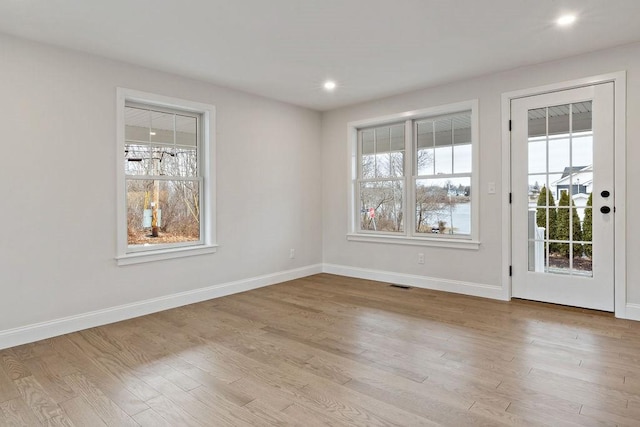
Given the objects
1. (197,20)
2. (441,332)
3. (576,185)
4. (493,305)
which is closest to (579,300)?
(493,305)

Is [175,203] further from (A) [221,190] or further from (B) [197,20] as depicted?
(B) [197,20]

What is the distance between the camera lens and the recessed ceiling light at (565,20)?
289cm

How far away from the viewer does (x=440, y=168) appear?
473cm

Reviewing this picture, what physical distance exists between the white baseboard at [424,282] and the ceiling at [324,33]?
92.8 inches

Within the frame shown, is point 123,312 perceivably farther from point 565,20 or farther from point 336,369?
point 565,20

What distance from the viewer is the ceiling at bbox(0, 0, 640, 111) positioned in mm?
2695

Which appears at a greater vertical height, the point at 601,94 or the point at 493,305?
the point at 601,94

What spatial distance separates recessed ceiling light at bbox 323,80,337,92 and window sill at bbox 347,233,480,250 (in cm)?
201

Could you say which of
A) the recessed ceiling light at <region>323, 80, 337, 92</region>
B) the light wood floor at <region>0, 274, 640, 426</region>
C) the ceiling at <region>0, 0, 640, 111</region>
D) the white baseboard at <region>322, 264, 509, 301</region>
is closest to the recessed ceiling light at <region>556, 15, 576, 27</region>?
the ceiling at <region>0, 0, 640, 111</region>

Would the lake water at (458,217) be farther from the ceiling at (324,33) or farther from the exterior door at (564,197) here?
the ceiling at (324,33)

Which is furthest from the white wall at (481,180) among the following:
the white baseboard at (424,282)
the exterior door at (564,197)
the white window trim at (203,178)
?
the white window trim at (203,178)

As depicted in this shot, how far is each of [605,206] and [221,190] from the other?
3.91 meters

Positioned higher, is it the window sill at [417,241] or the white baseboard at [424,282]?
the window sill at [417,241]

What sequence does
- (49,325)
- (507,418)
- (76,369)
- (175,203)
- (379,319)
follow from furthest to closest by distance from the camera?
(175,203) < (379,319) < (49,325) < (76,369) < (507,418)
